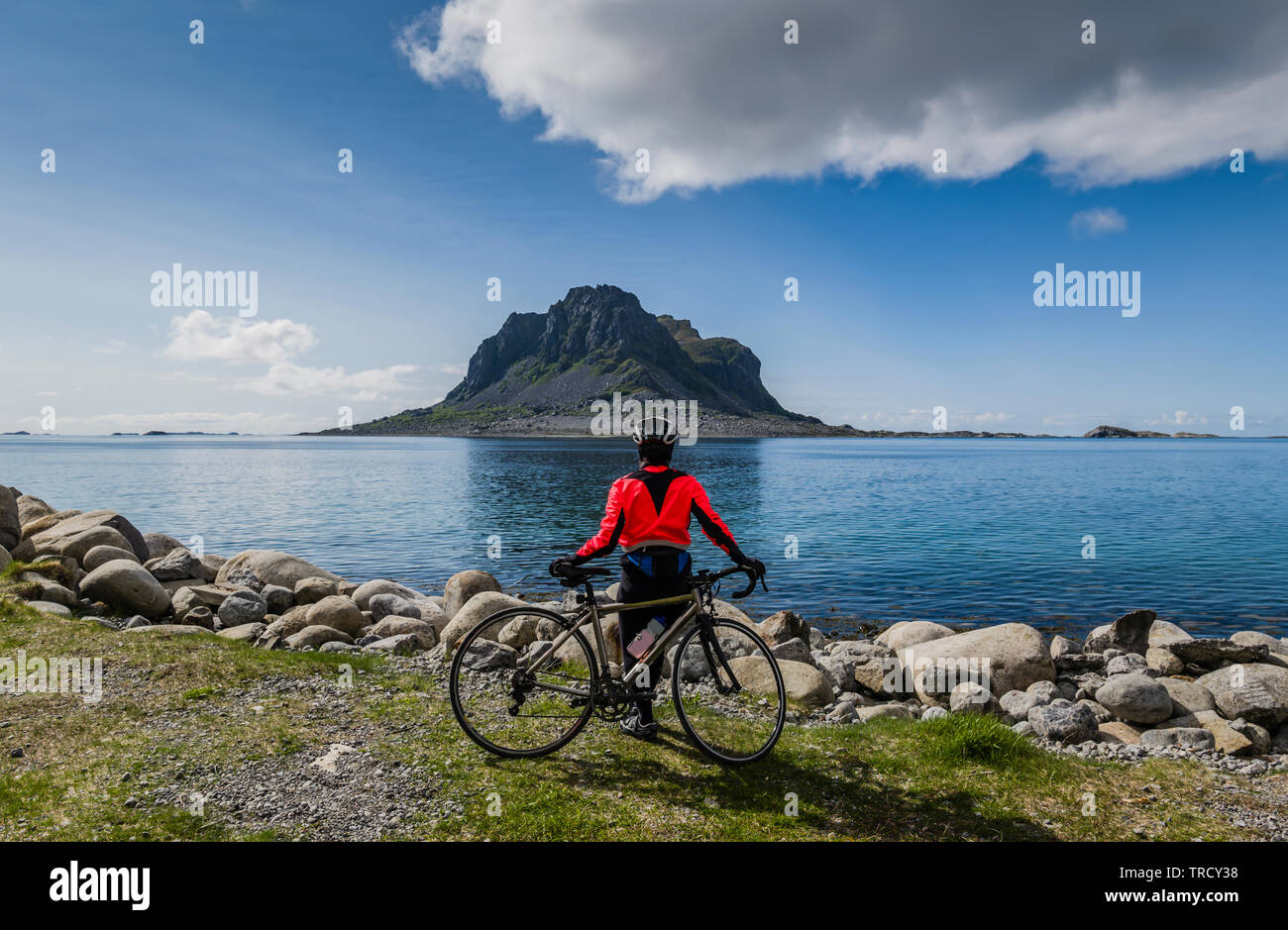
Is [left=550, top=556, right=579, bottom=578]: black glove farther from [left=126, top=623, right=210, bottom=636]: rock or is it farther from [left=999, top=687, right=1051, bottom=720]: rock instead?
[left=126, top=623, right=210, bottom=636]: rock

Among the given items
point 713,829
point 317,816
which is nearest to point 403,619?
point 317,816

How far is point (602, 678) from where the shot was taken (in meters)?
7.71

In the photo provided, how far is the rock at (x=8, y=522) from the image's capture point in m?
19.4

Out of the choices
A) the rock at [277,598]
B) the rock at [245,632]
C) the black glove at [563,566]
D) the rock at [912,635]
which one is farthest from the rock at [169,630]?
the rock at [912,635]

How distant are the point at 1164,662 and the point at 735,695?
13.2 m

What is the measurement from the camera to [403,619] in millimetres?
15750

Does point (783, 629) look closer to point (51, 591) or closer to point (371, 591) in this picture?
point (371, 591)

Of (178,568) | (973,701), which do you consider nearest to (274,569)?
(178,568)

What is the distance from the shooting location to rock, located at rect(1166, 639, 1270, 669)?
15.4 m
